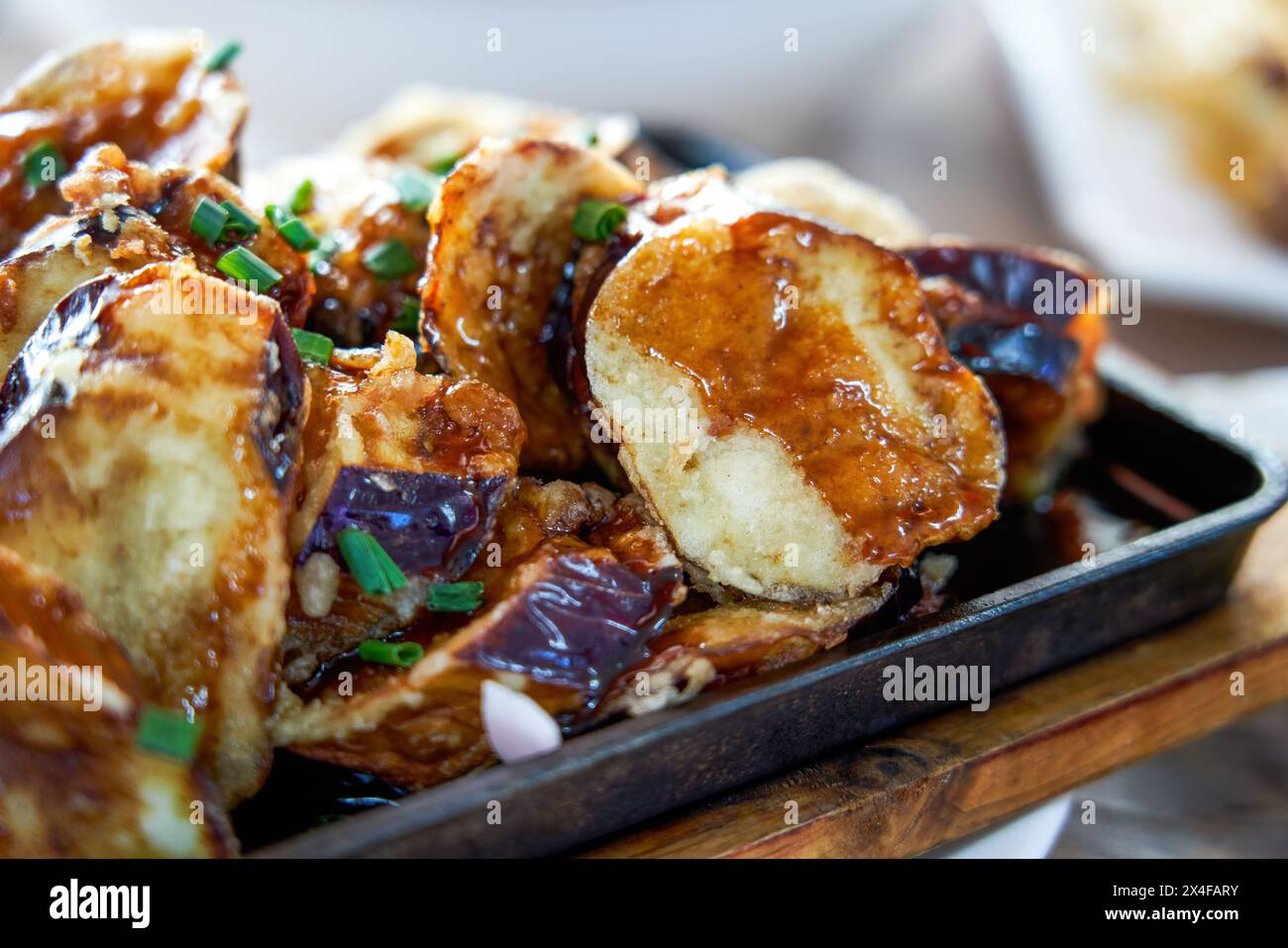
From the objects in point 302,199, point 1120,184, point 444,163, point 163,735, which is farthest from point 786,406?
point 1120,184

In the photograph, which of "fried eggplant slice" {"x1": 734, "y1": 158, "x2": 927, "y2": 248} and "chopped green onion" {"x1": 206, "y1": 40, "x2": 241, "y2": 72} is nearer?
"chopped green onion" {"x1": 206, "y1": 40, "x2": 241, "y2": 72}

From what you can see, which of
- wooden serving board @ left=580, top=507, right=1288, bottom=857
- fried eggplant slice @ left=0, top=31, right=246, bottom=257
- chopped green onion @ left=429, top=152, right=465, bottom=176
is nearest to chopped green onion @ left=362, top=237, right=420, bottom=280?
fried eggplant slice @ left=0, top=31, right=246, bottom=257

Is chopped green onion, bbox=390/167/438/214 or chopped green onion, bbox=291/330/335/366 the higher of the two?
chopped green onion, bbox=390/167/438/214

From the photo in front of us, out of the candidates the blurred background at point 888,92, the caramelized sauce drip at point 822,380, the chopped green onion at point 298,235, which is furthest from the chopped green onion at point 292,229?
the blurred background at point 888,92

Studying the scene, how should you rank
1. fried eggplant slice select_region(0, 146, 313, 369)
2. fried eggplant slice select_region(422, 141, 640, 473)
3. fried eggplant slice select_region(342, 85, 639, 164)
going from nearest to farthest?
fried eggplant slice select_region(0, 146, 313, 369)
fried eggplant slice select_region(422, 141, 640, 473)
fried eggplant slice select_region(342, 85, 639, 164)

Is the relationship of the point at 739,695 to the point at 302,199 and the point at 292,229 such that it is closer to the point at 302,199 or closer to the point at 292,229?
the point at 292,229

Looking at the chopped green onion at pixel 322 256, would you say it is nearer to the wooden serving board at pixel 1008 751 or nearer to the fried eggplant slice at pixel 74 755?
the fried eggplant slice at pixel 74 755

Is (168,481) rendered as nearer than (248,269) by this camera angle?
Yes

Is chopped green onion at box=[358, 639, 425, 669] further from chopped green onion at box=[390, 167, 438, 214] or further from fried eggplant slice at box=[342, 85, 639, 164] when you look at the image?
fried eggplant slice at box=[342, 85, 639, 164]
